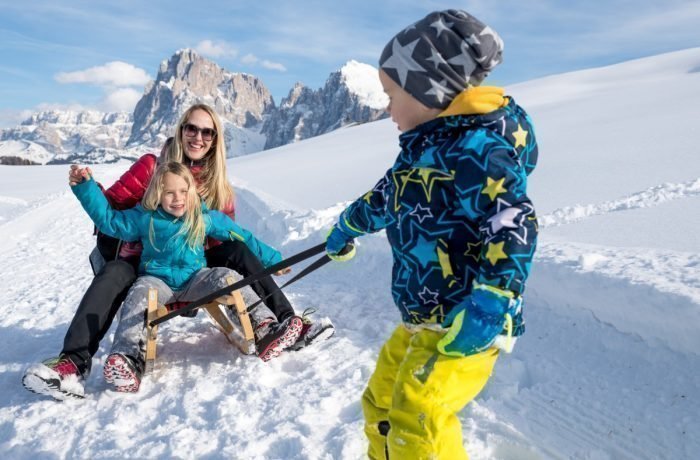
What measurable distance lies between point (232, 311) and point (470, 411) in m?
1.69

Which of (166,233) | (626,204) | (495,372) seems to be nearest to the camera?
(495,372)

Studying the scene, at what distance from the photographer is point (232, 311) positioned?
356 cm

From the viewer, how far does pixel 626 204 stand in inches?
217

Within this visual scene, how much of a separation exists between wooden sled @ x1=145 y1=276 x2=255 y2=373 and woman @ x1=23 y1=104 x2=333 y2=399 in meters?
0.08

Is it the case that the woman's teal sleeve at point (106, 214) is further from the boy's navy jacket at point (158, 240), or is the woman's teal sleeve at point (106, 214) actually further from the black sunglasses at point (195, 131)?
the black sunglasses at point (195, 131)

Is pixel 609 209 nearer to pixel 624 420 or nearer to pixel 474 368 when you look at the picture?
pixel 624 420

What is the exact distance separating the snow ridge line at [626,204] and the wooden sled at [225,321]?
3.12 metres

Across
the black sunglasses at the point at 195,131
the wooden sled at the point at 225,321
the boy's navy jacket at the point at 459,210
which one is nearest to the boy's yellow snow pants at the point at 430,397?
the boy's navy jacket at the point at 459,210

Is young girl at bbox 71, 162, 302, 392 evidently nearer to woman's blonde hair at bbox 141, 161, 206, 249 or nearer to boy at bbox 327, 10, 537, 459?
woman's blonde hair at bbox 141, 161, 206, 249

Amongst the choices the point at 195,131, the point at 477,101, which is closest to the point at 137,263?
the point at 195,131

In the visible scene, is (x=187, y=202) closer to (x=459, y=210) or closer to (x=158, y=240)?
(x=158, y=240)

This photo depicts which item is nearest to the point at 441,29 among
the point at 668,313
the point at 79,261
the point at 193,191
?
the point at 668,313

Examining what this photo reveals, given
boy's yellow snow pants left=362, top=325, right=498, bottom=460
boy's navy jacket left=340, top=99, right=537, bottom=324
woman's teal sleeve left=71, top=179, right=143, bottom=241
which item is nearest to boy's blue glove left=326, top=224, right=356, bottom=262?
boy's navy jacket left=340, top=99, right=537, bottom=324

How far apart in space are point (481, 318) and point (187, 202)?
8.76 ft
